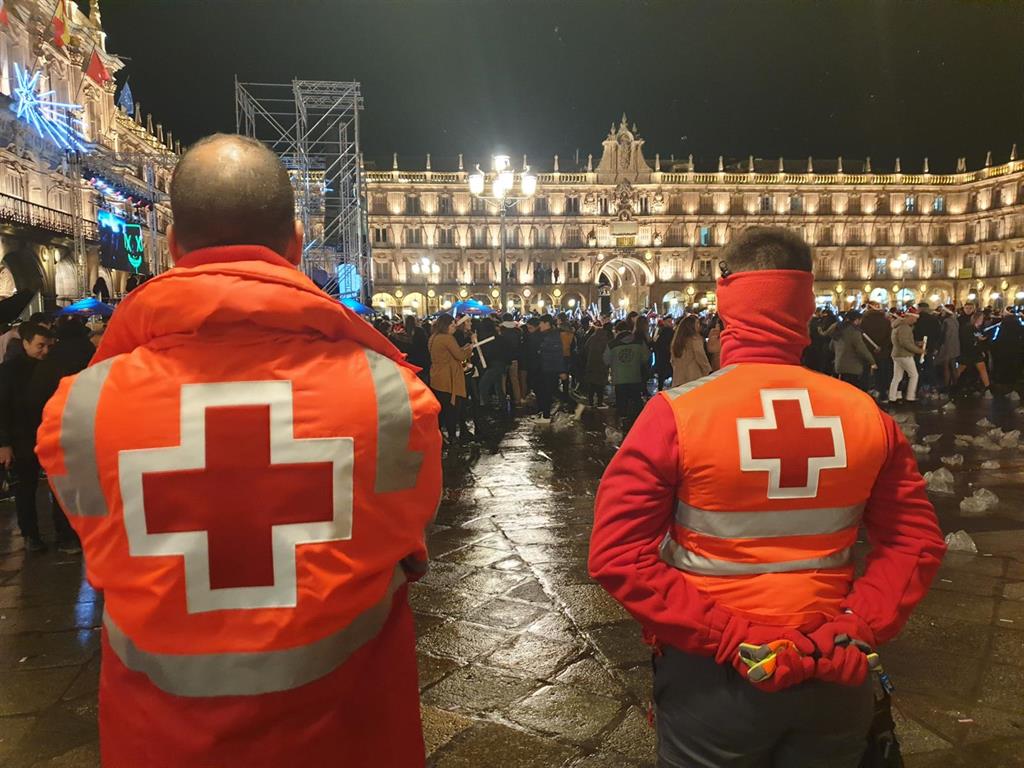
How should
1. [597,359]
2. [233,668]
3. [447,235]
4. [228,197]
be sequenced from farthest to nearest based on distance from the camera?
[447,235] < [597,359] < [228,197] < [233,668]

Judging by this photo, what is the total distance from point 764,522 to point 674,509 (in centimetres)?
18

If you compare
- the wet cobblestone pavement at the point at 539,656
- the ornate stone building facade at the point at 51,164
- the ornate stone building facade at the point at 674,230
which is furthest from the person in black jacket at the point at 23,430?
the ornate stone building facade at the point at 674,230

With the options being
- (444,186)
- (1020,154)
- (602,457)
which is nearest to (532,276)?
(444,186)

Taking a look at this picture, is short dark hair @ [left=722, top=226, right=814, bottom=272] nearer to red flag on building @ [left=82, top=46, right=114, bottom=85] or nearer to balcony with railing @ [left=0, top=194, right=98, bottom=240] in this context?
balcony with railing @ [left=0, top=194, right=98, bottom=240]

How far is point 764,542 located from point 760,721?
0.32 metres

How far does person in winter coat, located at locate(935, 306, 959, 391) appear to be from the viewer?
13031 millimetres

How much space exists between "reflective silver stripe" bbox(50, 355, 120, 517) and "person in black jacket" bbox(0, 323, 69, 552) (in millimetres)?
5019

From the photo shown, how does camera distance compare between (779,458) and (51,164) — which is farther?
(51,164)

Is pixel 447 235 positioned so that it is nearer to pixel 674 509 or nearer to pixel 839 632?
pixel 674 509

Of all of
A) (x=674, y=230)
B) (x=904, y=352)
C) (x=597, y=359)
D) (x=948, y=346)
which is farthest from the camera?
(x=674, y=230)

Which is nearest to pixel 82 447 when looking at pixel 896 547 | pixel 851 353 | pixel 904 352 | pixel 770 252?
pixel 770 252

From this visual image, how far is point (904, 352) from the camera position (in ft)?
38.5

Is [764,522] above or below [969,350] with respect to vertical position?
below

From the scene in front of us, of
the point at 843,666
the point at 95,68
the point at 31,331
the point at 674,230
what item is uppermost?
the point at 674,230
